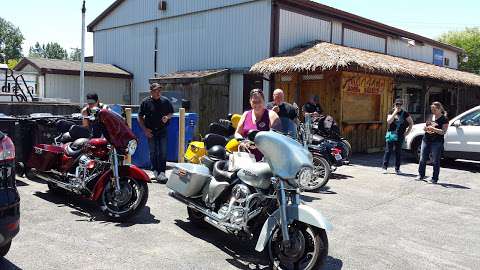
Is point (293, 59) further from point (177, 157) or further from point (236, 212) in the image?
point (236, 212)

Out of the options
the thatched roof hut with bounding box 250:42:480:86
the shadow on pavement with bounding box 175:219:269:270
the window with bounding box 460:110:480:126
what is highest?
the thatched roof hut with bounding box 250:42:480:86

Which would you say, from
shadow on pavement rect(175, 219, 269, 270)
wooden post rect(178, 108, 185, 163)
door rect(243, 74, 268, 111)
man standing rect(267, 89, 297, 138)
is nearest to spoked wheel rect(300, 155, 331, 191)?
man standing rect(267, 89, 297, 138)

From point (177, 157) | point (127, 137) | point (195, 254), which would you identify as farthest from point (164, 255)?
point (177, 157)

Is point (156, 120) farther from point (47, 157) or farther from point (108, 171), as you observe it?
point (108, 171)

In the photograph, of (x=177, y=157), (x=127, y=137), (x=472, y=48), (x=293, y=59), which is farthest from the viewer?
(x=472, y=48)

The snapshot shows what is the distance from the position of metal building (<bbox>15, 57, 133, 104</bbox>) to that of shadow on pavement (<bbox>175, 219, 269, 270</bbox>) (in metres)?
14.4

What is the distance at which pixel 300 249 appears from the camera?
4047mm

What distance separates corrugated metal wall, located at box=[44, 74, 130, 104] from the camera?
63.3 ft

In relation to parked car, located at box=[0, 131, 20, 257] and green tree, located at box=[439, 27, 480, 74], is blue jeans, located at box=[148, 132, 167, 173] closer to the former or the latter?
parked car, located at box=[0, 131, 20, 257]

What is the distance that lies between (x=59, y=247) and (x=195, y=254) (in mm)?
1393

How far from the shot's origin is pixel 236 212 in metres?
4.52

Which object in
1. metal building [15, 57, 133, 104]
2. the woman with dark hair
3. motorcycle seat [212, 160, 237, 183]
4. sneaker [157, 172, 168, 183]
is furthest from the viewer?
metal building [15, 57, 133, 104]

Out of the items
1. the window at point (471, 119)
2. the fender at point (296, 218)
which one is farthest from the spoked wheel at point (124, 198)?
the window at point (471, 119)

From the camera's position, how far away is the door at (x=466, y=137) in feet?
37.0
